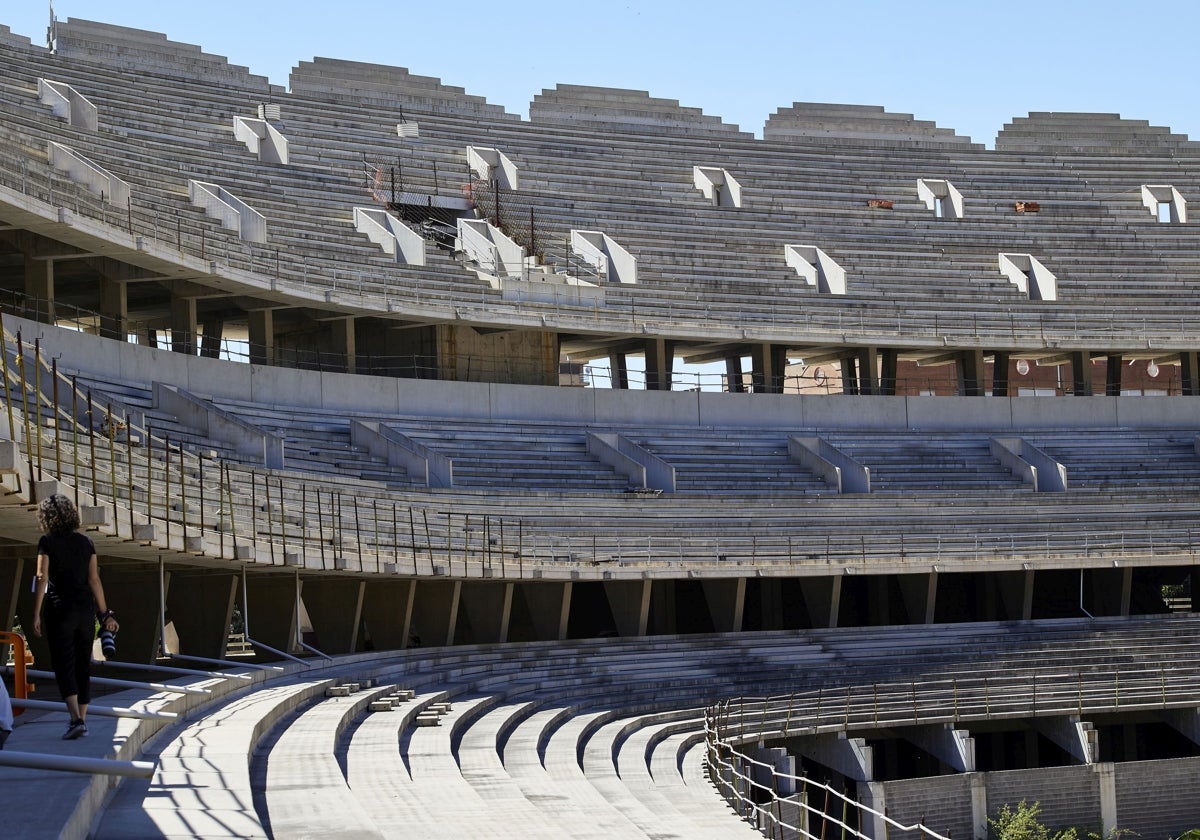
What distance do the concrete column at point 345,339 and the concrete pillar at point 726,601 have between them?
923 cm

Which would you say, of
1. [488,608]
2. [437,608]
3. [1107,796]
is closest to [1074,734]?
[1107,796]

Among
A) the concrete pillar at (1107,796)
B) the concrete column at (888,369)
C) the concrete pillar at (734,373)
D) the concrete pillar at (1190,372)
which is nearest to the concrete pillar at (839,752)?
the concrete pillar at (1107,796)

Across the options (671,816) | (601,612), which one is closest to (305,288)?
(601,612)

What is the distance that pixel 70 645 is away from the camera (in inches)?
278

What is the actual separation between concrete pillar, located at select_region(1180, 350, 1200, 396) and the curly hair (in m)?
36.6

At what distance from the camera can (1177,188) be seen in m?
44.6

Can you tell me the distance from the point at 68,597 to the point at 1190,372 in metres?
37.1

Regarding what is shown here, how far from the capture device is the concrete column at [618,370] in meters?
36.0

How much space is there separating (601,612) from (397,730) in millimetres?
16287

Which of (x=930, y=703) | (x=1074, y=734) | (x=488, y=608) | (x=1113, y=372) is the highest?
(x=1113, y=372)

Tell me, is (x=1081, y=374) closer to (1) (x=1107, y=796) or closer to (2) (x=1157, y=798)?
(2) (x=1157, y=798)

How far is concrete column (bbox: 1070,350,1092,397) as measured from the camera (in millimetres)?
37906

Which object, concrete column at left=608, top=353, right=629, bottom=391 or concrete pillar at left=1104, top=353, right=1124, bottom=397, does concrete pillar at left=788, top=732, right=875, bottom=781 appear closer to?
concrete column at left=608, top=353, right=629, bottom=391

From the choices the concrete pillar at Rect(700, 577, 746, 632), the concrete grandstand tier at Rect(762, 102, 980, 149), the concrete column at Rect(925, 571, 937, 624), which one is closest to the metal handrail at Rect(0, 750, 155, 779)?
the concrete pillar at Rect(700, 577, 746, 632)
